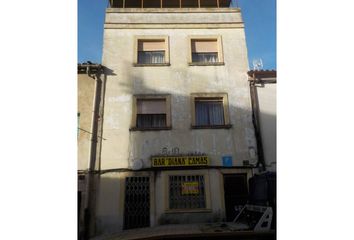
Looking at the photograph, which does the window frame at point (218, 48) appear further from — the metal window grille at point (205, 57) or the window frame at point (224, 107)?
the window frame at point (224, 107)

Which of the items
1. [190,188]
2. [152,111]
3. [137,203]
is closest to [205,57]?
[152,111]

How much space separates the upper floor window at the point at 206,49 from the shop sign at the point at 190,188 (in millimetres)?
4335

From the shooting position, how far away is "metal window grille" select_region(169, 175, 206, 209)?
7.97m

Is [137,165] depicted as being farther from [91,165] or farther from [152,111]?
[152,111]

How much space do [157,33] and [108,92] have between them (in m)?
2.88

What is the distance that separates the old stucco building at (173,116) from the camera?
7984mm

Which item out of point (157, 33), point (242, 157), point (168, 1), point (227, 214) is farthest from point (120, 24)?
point (227, 214)

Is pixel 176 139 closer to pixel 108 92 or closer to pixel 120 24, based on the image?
pixel 108 92

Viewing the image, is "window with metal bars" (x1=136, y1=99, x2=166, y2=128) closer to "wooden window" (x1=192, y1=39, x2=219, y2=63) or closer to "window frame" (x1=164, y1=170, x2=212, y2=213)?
"window frame" (x1=164, y1=170, x2=212, y2=213)

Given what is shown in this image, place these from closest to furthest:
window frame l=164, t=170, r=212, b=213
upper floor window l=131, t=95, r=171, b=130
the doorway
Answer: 1. window frame l=164, t=170, r=212, b=213
2. the doorway
3. upper floor window l=131, t=95, r=171, b=130

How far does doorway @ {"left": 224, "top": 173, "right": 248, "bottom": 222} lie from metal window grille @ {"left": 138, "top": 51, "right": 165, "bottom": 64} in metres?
4.66

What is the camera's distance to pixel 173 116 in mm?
8883

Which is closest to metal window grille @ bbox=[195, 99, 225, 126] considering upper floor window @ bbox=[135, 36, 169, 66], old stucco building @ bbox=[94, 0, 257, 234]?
old stucco building @ bbox=[94, 0, 257, 234]

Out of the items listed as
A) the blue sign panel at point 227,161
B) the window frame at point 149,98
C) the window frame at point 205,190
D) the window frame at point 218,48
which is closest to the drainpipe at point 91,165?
the window frame at point 149,98
